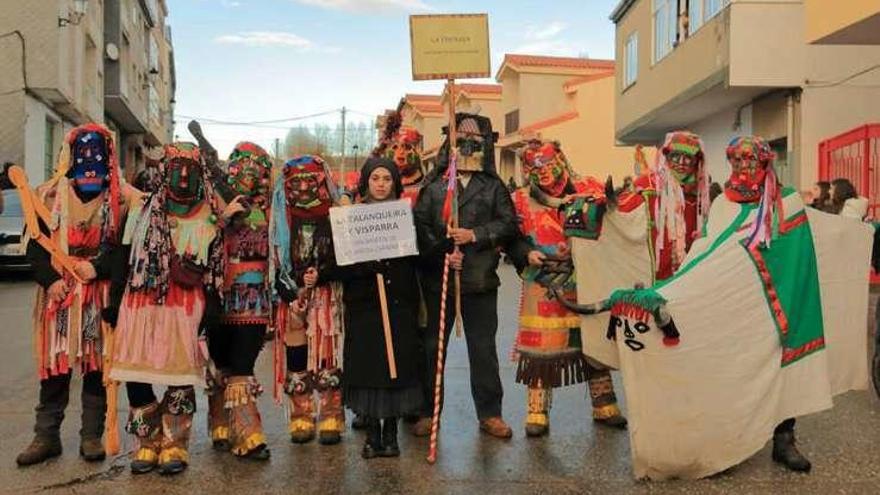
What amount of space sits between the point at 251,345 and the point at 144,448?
31.2 inches

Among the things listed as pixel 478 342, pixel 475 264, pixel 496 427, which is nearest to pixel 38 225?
pixel 475 264

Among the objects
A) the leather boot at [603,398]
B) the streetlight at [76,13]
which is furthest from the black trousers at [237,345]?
the streetlight at [76,13]

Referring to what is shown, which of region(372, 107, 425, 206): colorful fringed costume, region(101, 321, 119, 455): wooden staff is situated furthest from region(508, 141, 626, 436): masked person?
region(101, 321, 119, 455): wooden staff

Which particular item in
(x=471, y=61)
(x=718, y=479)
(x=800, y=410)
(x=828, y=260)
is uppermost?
(x=471, y=61)

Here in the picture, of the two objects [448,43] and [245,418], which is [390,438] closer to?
[245,418]

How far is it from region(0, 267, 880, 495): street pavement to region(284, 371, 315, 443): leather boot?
0.28 ft

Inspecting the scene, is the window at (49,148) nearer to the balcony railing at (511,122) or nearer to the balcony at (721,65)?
the balcony at (721,65)

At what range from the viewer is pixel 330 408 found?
16.5 feet

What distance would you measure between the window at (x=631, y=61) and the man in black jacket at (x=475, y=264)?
57.7ft

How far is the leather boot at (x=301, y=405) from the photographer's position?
4.94m

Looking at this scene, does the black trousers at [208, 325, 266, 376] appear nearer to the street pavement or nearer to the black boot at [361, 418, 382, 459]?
the street pavement

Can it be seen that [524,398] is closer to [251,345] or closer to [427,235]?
[427,235]

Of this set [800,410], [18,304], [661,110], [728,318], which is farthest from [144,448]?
[661,110]

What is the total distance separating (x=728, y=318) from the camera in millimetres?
4371
